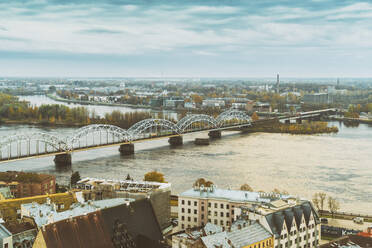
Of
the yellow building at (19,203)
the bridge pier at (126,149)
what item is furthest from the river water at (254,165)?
the yellow building at (19,203)

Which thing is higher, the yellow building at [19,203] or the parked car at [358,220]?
the yellow building at [19,203]

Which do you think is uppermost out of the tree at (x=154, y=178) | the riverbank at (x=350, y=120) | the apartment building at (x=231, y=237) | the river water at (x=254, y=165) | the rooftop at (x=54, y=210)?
the rooftop at (x=54, y=210)

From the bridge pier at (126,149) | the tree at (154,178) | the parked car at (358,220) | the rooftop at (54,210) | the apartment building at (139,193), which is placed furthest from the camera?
the bridge pier at (126,149)

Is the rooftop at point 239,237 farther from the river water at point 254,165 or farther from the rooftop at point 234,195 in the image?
the river water at point 254,165

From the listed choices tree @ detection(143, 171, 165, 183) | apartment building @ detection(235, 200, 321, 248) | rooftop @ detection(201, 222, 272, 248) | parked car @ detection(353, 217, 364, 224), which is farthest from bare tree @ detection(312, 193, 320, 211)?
rooftop @ detection(201, 222, 272, 248)

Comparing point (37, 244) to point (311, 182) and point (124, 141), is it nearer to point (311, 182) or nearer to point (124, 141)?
point (311, 182)

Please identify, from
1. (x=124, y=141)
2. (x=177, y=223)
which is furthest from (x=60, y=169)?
(x=177, y=223)

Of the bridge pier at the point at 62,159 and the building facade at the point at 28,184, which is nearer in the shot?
the building facade at the point at 28,184
